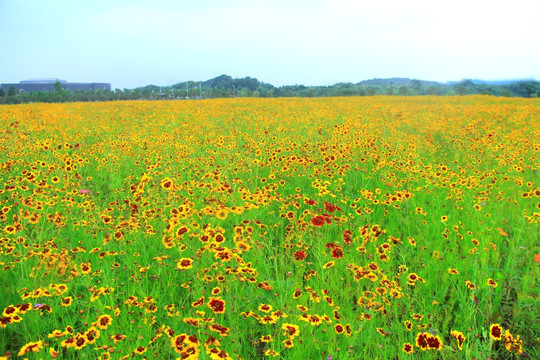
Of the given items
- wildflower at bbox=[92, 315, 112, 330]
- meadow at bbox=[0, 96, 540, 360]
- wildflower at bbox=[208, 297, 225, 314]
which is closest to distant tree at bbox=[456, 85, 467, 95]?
meadow at bbox=[0, 96, 540, 360]

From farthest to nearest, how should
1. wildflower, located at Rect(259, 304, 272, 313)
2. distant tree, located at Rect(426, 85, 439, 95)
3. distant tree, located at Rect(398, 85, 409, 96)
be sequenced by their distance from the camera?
distant tree, located at Rect(398, 85, 409, 96) → distant tree, located at Rect(426, 85, 439, 95) → wildflower, located at Rect(259, 304, 272, 313)

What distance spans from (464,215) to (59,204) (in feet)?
14.3

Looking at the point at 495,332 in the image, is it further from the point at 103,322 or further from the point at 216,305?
the point at 103,322

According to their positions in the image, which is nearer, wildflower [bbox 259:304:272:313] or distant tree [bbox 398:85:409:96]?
wildflower [bbox 259:304:272:313]

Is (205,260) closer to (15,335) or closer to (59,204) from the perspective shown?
(15,335)

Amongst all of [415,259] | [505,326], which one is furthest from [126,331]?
[505,326]

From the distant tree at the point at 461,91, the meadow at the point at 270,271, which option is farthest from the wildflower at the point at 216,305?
the distant tree at the point at 461,91

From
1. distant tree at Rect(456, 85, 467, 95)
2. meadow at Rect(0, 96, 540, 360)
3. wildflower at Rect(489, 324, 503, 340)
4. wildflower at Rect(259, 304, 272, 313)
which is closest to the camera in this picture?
wildflower at Rect(489, 324, 503, 340)

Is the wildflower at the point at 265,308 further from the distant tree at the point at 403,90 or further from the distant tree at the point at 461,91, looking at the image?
the distant tree at the point at 461,91

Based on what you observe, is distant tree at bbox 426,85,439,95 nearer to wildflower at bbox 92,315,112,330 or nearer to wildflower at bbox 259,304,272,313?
wildflower at bbox 259,304,272,313

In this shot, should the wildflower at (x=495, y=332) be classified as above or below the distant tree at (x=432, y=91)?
below

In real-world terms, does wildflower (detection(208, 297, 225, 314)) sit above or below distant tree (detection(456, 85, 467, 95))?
below

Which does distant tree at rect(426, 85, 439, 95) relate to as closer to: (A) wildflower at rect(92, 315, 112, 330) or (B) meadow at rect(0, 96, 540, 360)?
(B) meadow at rect(0, 96, 540, 360)

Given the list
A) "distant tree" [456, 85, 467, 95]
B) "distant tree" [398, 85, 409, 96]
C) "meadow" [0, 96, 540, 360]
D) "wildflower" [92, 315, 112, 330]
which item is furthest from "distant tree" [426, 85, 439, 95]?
"wildflower" [92, 315, 112, 330]
